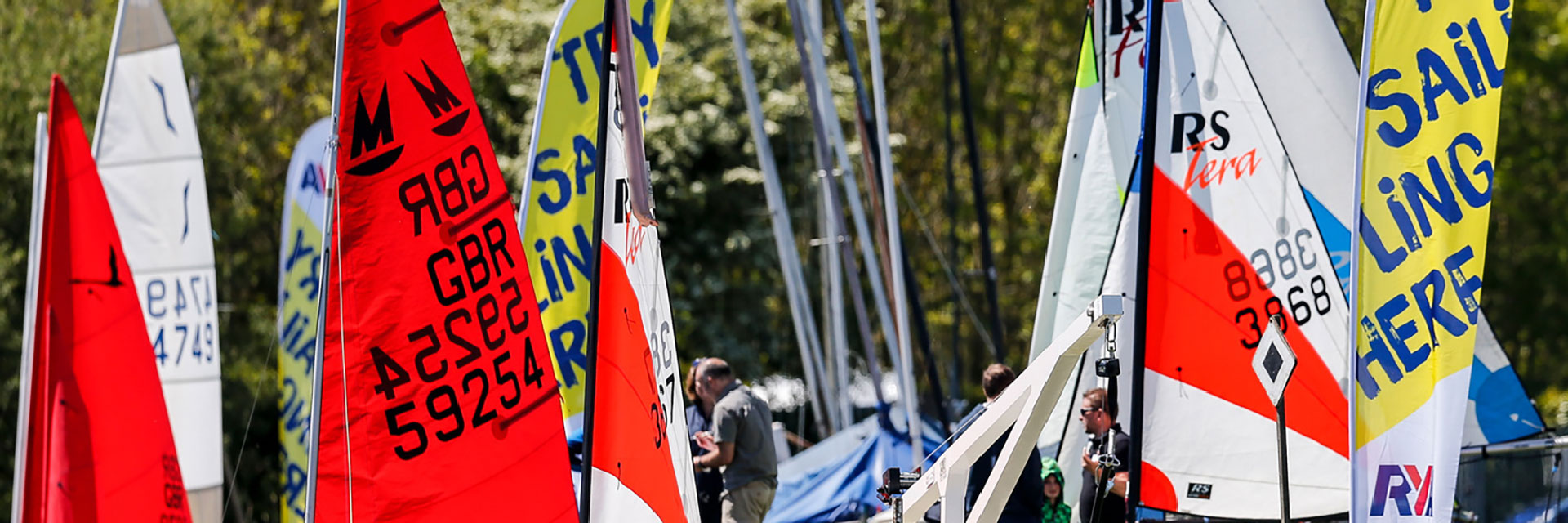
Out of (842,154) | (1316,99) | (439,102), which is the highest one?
(439,102)

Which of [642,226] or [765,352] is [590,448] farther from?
[765,352]

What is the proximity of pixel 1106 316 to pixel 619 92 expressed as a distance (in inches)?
72.9

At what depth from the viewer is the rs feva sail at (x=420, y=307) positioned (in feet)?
16.6

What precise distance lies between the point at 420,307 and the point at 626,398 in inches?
32.9

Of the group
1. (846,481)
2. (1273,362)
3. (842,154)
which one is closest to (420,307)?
(1273,362)

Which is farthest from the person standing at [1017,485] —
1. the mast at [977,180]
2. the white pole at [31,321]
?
the mast at [977,180]

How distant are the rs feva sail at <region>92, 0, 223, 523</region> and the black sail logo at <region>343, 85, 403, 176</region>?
4.86 metres

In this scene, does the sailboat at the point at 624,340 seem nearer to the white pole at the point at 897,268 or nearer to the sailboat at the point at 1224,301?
the sailboat at the point at 1224,301

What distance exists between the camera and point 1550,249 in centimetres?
2284

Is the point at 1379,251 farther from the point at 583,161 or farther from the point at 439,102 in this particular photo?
the point at 583,161

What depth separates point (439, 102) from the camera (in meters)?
5.28

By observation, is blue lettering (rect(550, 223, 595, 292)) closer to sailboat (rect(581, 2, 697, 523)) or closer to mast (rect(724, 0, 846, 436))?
sailboat (rect(581, 2, 697, 523))

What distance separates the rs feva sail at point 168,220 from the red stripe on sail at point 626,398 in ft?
14.4

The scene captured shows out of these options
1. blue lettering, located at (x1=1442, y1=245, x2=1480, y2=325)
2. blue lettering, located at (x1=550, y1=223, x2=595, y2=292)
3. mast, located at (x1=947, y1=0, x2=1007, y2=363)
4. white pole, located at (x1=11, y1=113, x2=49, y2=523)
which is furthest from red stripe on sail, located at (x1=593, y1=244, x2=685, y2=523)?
mast, located at (x1=947, y1=0, x2=1007, y2=363)
